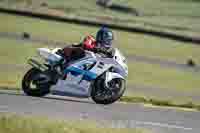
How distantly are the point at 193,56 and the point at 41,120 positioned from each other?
26.9 meters

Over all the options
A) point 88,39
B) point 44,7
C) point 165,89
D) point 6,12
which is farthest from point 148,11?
point 88,39

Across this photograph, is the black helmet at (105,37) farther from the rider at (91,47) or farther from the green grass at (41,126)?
the green grass at (41,126)

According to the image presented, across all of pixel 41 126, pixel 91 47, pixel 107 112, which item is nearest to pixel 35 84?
pixel 91 47

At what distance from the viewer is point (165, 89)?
27188mm

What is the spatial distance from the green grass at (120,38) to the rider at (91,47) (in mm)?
21453

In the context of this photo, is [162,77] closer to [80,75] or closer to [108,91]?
[108,91]

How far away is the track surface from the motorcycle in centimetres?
28

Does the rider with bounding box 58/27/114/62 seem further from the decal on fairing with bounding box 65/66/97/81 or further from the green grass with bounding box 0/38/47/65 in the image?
the green grass with bounding box 0/38/47/65

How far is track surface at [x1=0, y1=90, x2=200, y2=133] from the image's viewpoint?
14.8 meters

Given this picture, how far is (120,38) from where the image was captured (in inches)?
1646

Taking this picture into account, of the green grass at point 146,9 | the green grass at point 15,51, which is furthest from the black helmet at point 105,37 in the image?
the green grass at point 146,9

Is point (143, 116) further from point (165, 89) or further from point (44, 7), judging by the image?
point (44, 7)

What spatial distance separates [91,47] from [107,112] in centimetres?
160

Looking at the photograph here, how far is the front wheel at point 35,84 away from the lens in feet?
53.9
